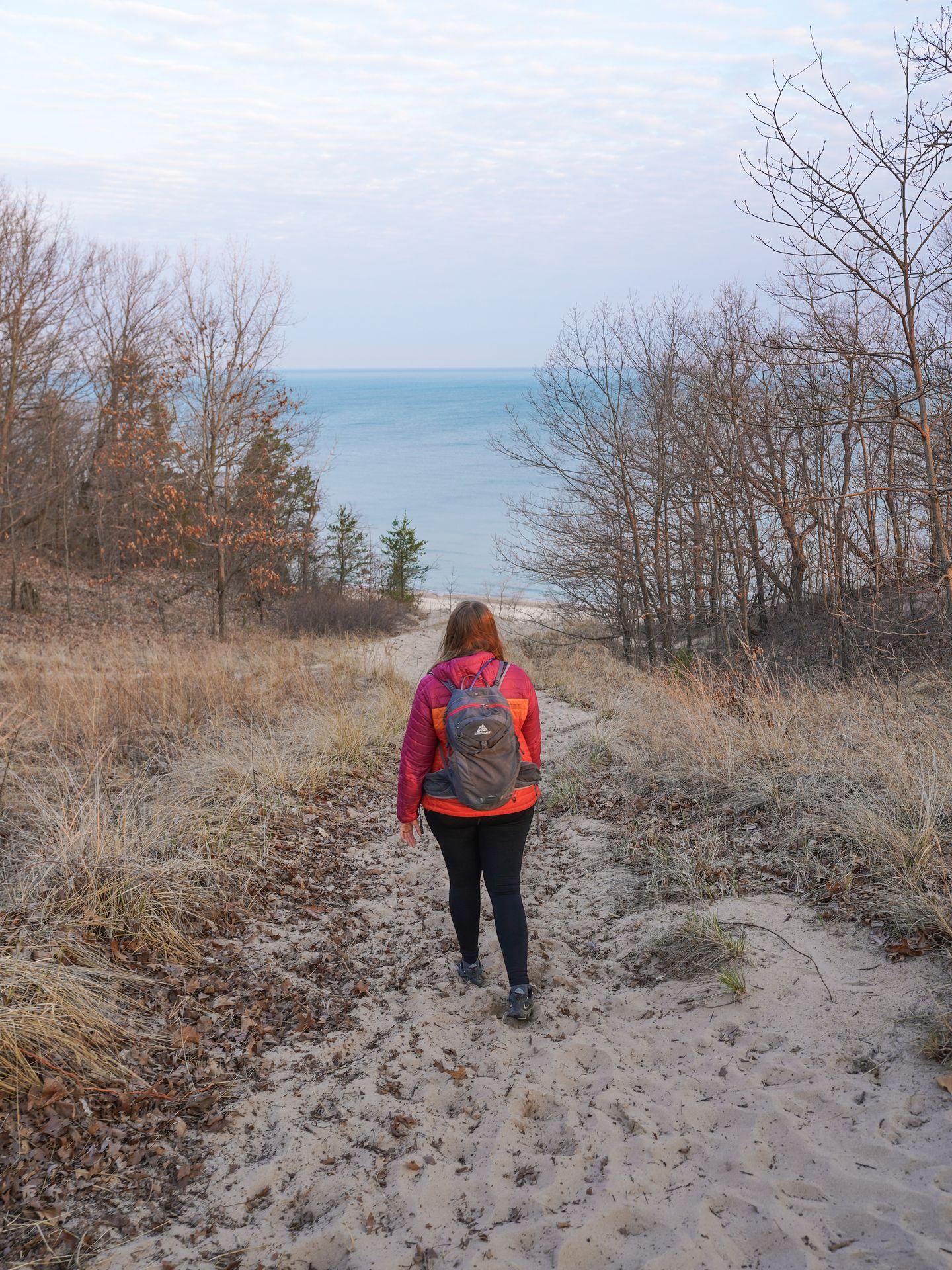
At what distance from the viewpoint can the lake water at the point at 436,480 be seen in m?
42.0

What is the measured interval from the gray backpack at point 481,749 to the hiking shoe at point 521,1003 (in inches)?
35.2

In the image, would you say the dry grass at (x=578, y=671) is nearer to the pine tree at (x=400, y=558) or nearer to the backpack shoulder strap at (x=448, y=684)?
the backpack shoulder strap at (x=448, y=684)

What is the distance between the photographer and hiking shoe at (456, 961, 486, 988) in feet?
13.1

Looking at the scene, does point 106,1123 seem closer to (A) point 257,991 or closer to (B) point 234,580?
(A) point 257,991

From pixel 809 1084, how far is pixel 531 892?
241cm

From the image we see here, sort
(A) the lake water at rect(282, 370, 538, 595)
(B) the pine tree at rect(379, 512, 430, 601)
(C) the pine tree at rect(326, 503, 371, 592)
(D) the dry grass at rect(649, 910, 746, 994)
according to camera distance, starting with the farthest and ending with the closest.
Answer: (A) the lake water at rect(282, 370, 538, 595) < (B) the pine tree at rect(379, 512, 430, 601) < (C) the pine tree at rect(326, 503, 371, 592) < (D) the dry grass at rect(649, 910, 746, 994)

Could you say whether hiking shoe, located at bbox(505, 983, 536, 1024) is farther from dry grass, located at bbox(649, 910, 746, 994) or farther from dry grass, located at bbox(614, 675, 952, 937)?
dry grass, located at bbox(614, 675, 952, 937)

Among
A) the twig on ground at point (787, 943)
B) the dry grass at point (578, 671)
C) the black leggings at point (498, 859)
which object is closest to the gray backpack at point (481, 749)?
the black leggings at point (498, 859)

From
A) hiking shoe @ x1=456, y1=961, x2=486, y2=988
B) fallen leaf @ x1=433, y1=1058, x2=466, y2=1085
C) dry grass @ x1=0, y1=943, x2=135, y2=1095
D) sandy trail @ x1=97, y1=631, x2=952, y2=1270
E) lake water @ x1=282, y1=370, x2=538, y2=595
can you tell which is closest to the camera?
sandy trail @ x1=97, y1=631, x2=952, y2=1270

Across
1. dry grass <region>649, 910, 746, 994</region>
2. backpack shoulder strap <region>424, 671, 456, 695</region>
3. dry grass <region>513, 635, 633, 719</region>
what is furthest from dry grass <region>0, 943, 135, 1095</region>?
dry grass <region>513, 635, 633, 719</region>

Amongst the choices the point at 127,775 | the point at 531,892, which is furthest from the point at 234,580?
the point at 531,892

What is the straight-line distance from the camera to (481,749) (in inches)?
131

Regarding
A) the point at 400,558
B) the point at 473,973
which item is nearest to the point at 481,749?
the point at 473,973

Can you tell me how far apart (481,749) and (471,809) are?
287mm
